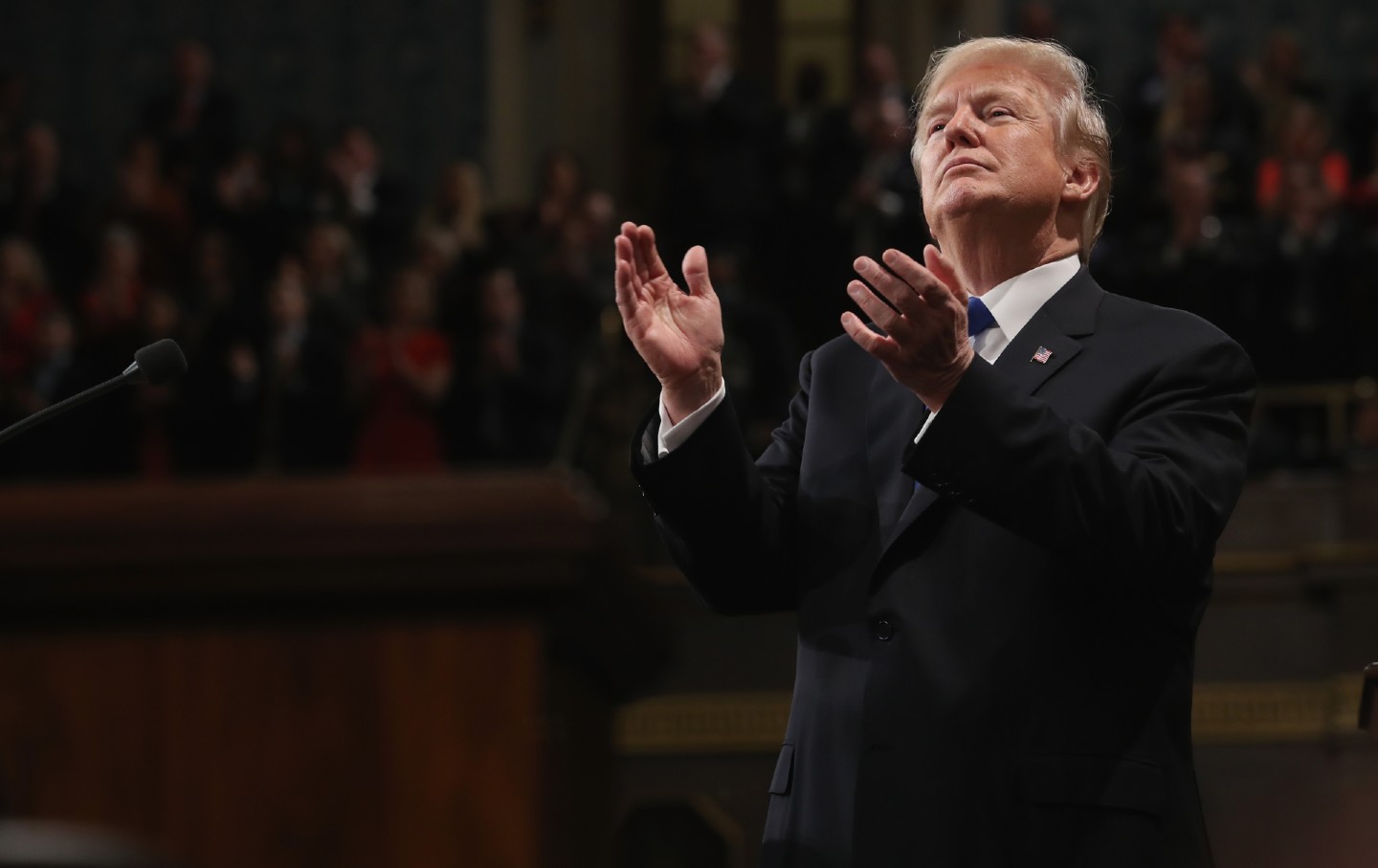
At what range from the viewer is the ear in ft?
6.45

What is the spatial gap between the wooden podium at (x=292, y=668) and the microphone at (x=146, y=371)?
19 centimetres

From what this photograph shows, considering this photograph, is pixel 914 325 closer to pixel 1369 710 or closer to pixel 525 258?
pixel 1369 710

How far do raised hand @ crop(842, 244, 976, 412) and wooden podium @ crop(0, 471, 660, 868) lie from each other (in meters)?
0.55

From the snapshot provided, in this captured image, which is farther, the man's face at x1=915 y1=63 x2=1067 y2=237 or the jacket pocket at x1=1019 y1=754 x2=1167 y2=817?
the man's face at x1=915 y1=63 x2=1067 y2=237

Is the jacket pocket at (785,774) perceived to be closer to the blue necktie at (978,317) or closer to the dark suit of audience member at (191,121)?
the blue necktie at (978,317)

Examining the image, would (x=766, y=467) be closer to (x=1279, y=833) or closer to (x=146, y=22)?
(x=1279, y=833)

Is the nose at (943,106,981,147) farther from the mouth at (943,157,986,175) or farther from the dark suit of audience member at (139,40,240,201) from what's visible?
the dark suit of audience member at (139,40,240,201)

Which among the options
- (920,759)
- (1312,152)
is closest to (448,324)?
(1312,152)

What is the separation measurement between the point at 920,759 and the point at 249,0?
10403 mm

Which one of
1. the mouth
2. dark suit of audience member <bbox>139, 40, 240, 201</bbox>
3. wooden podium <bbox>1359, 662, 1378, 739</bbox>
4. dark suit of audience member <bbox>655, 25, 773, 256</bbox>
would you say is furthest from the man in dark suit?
dark suit of audience member <bbox>139, 40, 240, 201</bbox>

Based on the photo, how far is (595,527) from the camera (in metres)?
2.13

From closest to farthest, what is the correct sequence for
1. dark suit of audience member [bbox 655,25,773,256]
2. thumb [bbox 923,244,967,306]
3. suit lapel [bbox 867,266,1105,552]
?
thumb [bbox 923,244,967,306] < suit lapel [bbox 867,266,1105,552] < dark suit of audience member [bbox 655,25,773,256]

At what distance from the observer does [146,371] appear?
Answer: 1.91 meters

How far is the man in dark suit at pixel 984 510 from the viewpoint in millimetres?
1649
